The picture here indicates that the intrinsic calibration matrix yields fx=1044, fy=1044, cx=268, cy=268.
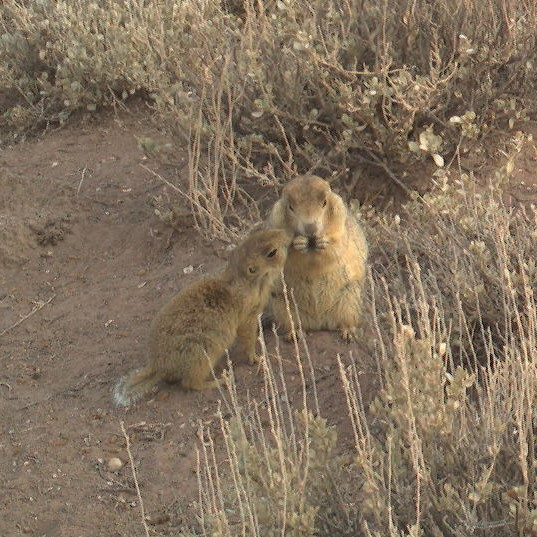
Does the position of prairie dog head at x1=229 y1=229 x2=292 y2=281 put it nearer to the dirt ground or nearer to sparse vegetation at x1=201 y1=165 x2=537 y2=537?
the dirt ground

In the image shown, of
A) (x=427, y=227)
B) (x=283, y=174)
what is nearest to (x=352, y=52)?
(x=283, y=174)

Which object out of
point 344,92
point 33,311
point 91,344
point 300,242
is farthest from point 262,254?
point 33,311

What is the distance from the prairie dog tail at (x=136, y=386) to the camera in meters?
5.34

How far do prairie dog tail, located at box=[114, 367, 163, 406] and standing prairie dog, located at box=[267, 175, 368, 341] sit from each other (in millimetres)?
792

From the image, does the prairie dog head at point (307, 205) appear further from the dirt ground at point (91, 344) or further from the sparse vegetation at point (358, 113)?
the dirt ground at point (91, 344)

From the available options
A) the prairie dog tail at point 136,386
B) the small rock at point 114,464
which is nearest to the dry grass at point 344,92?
the prairie dog tail at point 136,386

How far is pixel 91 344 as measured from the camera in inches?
238

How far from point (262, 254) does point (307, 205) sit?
1.13 ft

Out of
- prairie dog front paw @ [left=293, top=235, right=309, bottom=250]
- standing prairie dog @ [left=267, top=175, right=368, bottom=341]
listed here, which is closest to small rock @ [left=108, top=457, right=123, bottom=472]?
standing prairie dog @ [left=267, top=175, right=368, bottom=341]

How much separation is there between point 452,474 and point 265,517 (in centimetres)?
62

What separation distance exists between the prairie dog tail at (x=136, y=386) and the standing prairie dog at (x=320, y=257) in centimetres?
79

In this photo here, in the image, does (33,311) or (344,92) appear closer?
(344,92)

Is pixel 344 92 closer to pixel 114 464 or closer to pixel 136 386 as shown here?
pixel 136 386

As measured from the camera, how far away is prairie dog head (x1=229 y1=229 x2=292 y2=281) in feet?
17.3
